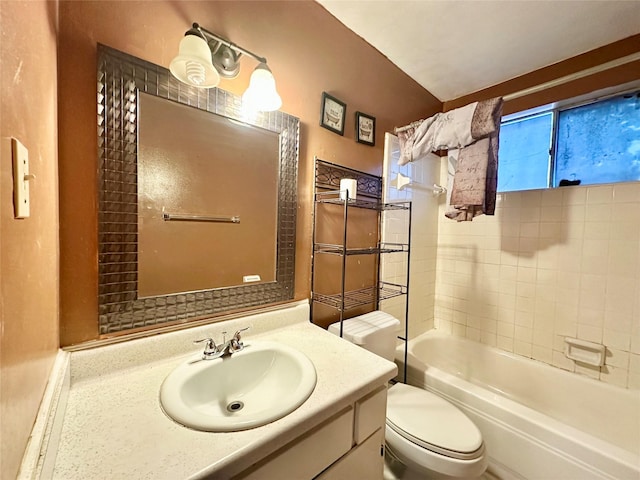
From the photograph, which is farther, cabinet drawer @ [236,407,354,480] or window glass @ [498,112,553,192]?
window glass @ [498,112,553,192]

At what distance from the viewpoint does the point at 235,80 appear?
3.34 feet

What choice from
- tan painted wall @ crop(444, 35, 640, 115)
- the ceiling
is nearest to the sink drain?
the ceiling

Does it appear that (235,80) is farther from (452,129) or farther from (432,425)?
(432,425)

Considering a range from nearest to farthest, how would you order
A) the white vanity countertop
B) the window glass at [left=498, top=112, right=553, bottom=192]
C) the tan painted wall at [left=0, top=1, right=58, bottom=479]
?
the tan painted wall at [left=0, top=1, right=58, bottom=479] → the white vanity countertop → the window glass at [left=498, top=112, right=553, bottom=192]

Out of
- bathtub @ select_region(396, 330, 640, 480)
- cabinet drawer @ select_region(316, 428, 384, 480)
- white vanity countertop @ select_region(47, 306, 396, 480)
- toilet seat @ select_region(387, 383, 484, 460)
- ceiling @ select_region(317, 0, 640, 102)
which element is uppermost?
ceiling @ select_region(317, 0, 640, 102)

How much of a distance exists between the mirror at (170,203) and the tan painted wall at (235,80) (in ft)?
0.12

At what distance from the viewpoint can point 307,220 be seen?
128 centimetres

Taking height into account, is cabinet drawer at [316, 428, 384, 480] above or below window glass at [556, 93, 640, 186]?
below

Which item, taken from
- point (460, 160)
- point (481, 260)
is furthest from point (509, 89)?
point (481, 260)

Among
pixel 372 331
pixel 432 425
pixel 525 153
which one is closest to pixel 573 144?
pixel 525 153

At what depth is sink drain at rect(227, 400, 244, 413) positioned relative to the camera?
0.82 meters

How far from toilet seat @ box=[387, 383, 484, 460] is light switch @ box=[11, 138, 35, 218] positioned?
4.51 ft

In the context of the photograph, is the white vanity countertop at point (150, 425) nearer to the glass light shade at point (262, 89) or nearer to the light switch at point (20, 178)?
the light switch at point (20, 178)

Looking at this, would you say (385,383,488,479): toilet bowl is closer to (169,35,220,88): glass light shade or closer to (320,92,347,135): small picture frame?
(320,92,347,135): small picture frame
